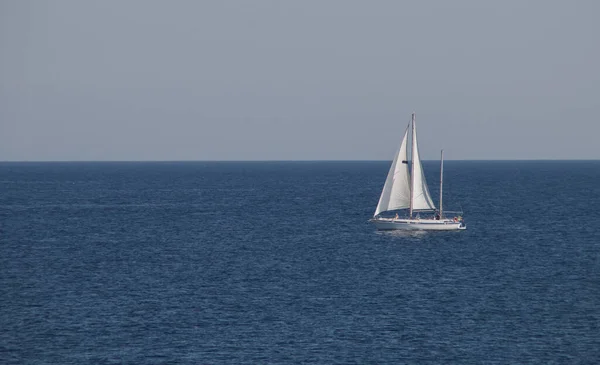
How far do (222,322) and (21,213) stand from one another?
102 meters

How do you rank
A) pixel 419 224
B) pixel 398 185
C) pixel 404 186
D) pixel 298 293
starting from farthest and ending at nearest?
pixel 404 186 < pixel 398 185 < pixel 419 224 < pixel 298 293

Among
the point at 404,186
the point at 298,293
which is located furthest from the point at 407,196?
the point at 298,293

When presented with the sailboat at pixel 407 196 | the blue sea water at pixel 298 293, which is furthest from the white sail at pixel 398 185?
the blue sea water at pixel 298 293

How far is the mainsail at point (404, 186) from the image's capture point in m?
115

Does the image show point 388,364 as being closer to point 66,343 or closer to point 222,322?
point 222,322

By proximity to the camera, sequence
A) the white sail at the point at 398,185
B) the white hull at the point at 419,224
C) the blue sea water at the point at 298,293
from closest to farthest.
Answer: the blue sea water at the point at 298,293
the white hull at the point at 419,224
the white sail at the point at 398,185

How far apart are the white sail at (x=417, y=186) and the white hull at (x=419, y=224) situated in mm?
2705

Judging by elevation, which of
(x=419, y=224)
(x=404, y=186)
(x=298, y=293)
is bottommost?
(x=298, y=293)

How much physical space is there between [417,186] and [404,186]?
1945mm

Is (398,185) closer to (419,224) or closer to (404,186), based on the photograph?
(404,186)

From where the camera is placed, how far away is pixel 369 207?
546 feet

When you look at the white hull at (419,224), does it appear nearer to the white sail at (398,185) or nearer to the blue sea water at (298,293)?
the blue sea water at (298,293)

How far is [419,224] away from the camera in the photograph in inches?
4488

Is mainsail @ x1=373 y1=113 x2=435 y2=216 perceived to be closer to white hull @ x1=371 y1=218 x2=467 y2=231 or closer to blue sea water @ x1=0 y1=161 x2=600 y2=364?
white hull @ x1=371 y1=218 x2=467 y2=231
